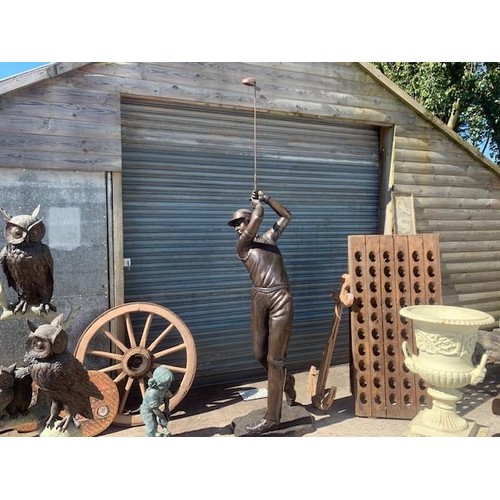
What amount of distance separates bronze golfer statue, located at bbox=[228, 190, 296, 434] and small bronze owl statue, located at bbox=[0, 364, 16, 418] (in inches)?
78.3

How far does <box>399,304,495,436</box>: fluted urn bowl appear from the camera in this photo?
11.0 ft

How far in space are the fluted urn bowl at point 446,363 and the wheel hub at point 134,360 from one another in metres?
2.58

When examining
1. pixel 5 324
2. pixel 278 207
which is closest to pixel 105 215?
pixel 5 324

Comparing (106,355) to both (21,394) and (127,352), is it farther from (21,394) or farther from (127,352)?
(21,394)

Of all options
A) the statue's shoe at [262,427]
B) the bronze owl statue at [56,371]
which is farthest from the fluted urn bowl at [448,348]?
the bronze owl statue at [56,371]

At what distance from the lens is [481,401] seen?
4.70 metres

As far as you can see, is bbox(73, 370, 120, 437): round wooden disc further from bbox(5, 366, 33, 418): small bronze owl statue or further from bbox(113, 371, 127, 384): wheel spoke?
bbox(5, 366, 33, 418): small bronze owl statue

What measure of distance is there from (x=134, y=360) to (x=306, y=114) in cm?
379

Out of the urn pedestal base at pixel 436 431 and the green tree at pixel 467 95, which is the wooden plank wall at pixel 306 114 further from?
the urn pedestal base at pixel 436 431

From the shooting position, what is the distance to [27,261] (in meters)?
2.95

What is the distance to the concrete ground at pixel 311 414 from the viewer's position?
3.98 meters

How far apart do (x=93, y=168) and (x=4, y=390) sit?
7.95ft

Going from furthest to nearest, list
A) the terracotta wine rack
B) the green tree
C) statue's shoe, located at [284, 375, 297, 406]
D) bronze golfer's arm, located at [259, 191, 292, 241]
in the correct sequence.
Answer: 1. the green tree
2. the terracotta wine rack
3. statue's shoe, located at [284, 375, 297, 406]
4. bronze golfer's arm, located at [259, 191, 292, 241]

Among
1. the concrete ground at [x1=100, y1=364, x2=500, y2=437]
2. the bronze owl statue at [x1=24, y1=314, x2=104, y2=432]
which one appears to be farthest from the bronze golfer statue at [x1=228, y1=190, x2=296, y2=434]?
the bronze owl statue at [x1=24, y1=314, x2=104, y2=432]
